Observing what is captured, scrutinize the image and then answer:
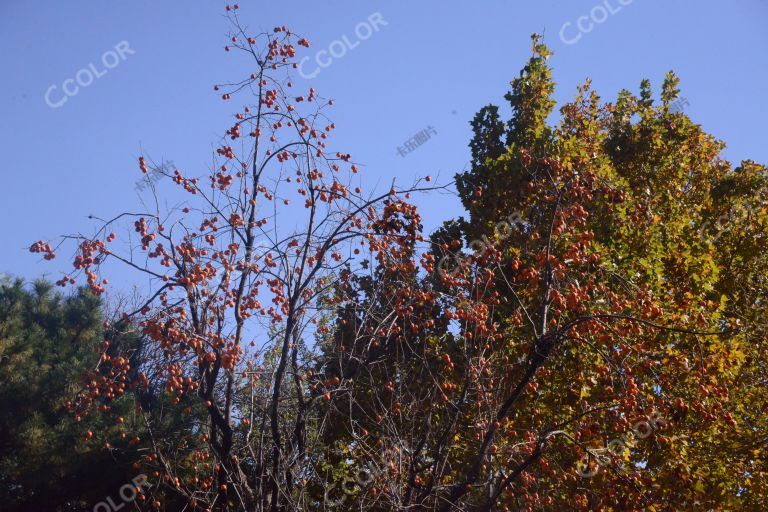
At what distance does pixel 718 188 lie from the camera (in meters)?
14.2

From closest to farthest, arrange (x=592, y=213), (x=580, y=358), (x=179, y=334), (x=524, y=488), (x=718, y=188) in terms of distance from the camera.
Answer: (x=179, y=334), (x=524, y=488), (x=580, y=358), (x=592, y=213), (x=718, y=188)

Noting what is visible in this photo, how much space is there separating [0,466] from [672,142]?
48.0 feet

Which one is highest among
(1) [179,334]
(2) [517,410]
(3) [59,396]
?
(3) [59,396]

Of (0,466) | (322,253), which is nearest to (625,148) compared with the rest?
(322,253)

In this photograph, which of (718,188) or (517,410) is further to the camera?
(718,188)

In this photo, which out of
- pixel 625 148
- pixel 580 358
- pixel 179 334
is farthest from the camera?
pixel 625 148

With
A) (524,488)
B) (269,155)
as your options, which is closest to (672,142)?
(524,488)

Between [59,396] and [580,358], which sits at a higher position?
[59,396]

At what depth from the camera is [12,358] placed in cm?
1559

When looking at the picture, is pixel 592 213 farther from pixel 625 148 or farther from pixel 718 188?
pixel 718 188

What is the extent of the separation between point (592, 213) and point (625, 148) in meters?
2.89

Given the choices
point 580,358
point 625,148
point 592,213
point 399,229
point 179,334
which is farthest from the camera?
point 625,148

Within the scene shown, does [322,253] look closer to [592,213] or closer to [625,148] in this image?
[592,213]

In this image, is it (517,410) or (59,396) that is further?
(59,396)
